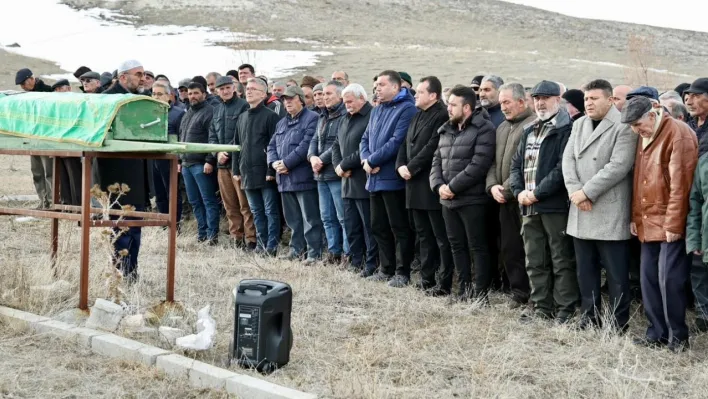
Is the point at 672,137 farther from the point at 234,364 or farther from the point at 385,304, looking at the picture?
the point at 234,364

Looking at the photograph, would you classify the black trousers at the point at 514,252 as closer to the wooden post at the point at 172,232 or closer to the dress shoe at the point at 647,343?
the dress shoe at the point at 647,343

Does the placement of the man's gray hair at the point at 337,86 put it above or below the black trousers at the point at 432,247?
above

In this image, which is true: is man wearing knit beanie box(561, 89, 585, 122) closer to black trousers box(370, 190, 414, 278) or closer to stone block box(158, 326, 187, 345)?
black trousers box(370, 190, 414, 278)

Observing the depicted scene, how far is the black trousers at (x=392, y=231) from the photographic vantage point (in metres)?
9.10

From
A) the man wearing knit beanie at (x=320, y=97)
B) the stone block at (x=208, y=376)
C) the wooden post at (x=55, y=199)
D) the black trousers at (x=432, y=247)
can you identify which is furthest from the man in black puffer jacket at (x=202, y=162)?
the stone block at (x=208, y=376)

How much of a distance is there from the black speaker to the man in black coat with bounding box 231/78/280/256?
16.3 feet

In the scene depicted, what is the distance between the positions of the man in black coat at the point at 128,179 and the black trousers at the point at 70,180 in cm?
61

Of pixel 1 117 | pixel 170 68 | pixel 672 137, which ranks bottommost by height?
pixel 170 68

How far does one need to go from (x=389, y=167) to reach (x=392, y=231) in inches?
28.0

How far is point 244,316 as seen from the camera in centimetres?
580

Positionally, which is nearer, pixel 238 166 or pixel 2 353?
pixel 2 353

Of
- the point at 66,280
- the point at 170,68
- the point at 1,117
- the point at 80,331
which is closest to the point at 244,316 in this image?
the point at 80,331

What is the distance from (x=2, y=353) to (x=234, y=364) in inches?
66.9

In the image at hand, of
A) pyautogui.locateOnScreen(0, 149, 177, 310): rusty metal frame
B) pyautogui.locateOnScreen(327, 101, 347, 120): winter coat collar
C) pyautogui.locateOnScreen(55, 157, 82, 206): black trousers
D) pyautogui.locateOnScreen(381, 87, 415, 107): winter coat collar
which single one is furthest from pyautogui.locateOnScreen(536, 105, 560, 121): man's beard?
pyautogui.locateOnScreen(55, 157, 82, 206): black trousers
